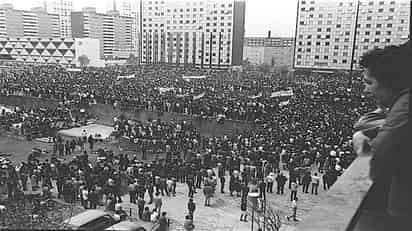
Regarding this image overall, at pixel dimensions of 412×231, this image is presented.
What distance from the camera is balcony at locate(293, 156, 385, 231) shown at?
5.99 feet

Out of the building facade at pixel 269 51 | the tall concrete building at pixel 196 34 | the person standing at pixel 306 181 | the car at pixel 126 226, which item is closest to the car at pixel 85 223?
the car at pixel 126 226

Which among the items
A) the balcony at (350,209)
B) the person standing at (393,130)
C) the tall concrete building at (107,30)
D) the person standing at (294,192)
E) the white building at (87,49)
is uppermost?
the tall concrete building at (107,30)

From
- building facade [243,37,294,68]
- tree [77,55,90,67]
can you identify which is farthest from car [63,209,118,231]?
building facade [243,37,294,68]

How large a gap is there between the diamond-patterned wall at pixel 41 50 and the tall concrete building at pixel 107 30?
1115 inches

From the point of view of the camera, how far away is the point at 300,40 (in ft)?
195

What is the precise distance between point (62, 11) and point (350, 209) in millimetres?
124996

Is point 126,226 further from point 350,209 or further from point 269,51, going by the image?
point 269,51

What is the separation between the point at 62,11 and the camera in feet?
373

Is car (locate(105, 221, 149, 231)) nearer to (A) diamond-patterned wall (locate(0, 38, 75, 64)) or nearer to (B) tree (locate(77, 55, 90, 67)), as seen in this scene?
(B) tree (locate(77, 55, 90, 67))

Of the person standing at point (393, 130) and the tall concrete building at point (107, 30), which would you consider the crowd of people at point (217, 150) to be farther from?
the tall concrete building at point (107, 30)

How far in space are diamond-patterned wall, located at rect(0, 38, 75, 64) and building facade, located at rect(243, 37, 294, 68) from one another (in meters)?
46.9

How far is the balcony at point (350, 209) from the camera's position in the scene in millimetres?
1826

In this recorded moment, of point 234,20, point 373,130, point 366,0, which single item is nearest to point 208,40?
point 234,20

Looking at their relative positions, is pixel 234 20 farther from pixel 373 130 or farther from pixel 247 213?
pixel 373 130
